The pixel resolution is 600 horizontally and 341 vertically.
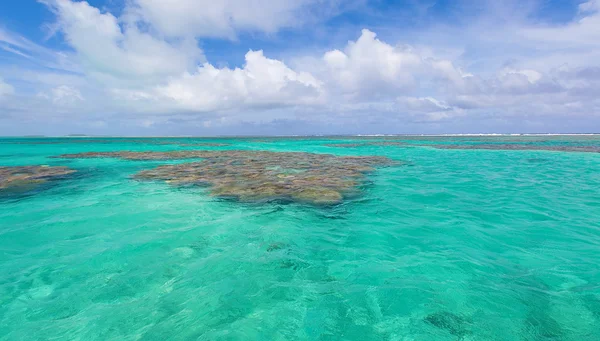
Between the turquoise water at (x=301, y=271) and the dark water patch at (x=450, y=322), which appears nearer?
the dark water patch at (x=450, y=322)

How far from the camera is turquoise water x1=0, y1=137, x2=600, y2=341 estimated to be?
18.1 feet

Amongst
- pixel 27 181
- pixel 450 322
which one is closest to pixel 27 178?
pixel 27 181

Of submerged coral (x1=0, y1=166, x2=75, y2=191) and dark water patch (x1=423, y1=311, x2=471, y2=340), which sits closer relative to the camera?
dark water patch (x1=423, y1=311, x2=471, y2=340)

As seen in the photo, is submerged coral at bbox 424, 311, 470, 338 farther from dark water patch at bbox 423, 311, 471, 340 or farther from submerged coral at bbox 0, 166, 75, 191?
submerged coral at bbox 0, 166, 75, 191

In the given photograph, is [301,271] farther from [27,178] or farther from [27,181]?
[27,178]

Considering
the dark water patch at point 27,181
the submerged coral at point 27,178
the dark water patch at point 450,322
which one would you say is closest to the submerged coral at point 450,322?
the dark water patch at point 450,322

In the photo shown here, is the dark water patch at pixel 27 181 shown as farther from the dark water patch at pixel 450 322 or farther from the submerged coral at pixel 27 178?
the dark water patch at pixel 450 322

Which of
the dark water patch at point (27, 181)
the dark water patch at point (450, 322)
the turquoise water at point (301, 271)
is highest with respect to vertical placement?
the dark water patch at point (27, 181)

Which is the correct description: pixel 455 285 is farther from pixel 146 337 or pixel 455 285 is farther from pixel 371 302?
pixel 146 337

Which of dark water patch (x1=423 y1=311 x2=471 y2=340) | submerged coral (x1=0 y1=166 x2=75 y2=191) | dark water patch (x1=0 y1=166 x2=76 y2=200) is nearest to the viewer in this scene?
dark water patch (x1=423 y1=311 x2=471 y2=340)

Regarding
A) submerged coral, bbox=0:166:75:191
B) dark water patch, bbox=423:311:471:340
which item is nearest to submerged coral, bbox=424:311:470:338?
dark water patch, bbox=423:311:471:340

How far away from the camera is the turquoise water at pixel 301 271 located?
218 inches

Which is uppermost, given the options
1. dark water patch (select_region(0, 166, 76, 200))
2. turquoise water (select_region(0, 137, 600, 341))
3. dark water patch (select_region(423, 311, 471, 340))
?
dark water patch (select_region(0, 166, 76, 200))

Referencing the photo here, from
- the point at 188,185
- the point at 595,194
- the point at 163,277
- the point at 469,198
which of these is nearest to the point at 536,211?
the point at 469,198
